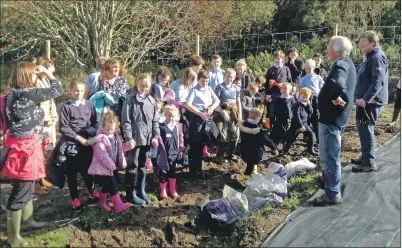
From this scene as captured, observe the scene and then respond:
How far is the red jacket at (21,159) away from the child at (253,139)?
114 inches

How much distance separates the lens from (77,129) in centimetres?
510

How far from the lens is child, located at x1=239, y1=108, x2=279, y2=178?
20.4 feet

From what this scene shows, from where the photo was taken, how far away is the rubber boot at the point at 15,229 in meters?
4.34

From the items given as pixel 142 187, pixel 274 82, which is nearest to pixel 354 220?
pixel 142 187

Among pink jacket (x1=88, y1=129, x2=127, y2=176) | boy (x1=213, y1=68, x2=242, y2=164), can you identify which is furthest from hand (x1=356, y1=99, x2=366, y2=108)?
pink jacket (x1=88, y1=129, x2=127, y2=176)

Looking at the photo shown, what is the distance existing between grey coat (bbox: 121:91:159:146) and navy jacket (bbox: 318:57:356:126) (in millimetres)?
1996

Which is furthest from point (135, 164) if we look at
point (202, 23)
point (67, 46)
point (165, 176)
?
point (202, 23)

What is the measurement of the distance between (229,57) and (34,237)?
12.2 m

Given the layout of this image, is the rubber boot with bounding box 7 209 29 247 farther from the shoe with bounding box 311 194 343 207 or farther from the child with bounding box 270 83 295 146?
the child with bounding box 270 83 295 146

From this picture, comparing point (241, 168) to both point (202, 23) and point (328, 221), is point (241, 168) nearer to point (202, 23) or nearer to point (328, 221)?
point (328, 221)

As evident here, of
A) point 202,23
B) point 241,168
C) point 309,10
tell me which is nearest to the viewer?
point 241,168

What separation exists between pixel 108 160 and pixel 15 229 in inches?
46.3

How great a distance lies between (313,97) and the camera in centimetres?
796

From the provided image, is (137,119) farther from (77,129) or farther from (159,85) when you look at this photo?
(159,85)
